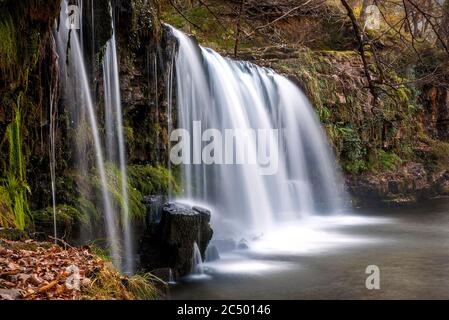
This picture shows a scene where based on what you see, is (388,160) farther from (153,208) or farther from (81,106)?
(81,106)

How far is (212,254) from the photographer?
8.12 metres

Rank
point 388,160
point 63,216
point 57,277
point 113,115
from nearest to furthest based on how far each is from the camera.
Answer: point 57,277
point 63,216
point 113,115
point 388,160

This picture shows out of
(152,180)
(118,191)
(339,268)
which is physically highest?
(152,180)

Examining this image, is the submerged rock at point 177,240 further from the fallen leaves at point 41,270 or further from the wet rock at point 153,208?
the fallen leaves at point 41,270

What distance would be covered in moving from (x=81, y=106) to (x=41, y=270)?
188 inches

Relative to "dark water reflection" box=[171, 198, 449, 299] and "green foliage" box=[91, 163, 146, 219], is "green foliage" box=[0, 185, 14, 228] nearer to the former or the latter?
"dark water reflection" box=[171, 198, 449, 299]

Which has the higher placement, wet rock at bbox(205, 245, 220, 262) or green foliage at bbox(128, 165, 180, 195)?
green foliage at bbox(128, 165, 180, 195)

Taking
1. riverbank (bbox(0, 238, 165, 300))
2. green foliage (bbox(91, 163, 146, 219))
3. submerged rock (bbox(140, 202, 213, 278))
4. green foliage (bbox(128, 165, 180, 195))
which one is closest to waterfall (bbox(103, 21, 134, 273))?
green foliage (bbox(91, 163, 146, 219))

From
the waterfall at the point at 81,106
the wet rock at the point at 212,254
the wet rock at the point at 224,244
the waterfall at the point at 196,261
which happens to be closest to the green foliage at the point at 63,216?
the waterfall at the point at 81,106

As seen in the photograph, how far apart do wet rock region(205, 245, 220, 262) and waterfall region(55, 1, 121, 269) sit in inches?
58.7

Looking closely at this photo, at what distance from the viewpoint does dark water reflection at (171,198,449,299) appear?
20.6 ft

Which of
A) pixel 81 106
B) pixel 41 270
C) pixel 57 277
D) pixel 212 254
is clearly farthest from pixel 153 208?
pixel 57 277

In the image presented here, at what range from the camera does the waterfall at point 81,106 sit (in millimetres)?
7438

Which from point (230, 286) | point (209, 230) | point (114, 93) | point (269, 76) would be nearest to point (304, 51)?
point (269, 76)
